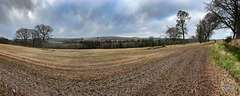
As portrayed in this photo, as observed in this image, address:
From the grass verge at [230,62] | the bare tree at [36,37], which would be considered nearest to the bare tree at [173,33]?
the grass verge at [230,62]

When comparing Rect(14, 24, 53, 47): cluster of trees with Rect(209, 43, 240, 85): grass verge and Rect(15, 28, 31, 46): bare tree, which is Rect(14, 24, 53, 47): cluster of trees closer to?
Rect(15, 28, 31, 46): bare tree

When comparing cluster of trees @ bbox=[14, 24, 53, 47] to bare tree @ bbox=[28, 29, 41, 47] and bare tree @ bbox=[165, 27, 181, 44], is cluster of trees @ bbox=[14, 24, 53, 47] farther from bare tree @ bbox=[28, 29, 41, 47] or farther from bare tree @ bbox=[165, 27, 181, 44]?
bare tree @ bbox=[165, 27, 181, 44]

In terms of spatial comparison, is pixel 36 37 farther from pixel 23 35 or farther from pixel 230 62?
pixel 230 62

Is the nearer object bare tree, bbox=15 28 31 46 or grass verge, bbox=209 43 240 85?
grass verge, bbox=209 43 240 85

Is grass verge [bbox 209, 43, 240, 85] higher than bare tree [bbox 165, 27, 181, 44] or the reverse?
the reverse

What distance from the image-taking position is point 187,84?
19.6 ft

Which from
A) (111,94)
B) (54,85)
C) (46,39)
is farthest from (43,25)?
(111,94)

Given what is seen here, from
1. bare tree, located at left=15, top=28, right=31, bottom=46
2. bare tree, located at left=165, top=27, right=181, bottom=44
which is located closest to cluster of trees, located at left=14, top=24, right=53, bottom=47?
bare tree, located at left=15, top=28, right=31, bottom=46

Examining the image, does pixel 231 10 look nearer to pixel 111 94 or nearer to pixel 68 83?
pixel 111 94

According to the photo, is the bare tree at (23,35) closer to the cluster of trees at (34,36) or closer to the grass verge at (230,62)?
the cluster of trees at (34,36)

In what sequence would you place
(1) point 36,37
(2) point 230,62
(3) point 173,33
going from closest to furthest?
1. (2) point 230,62
2. (3) point 173,33
3. (1) point 36,37

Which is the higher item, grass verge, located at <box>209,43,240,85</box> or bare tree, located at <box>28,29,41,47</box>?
bare tree, located at <box>28,29,41,47</box>

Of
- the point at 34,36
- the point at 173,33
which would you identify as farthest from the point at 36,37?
the point at 173,33

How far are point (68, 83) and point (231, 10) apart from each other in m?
21.8
